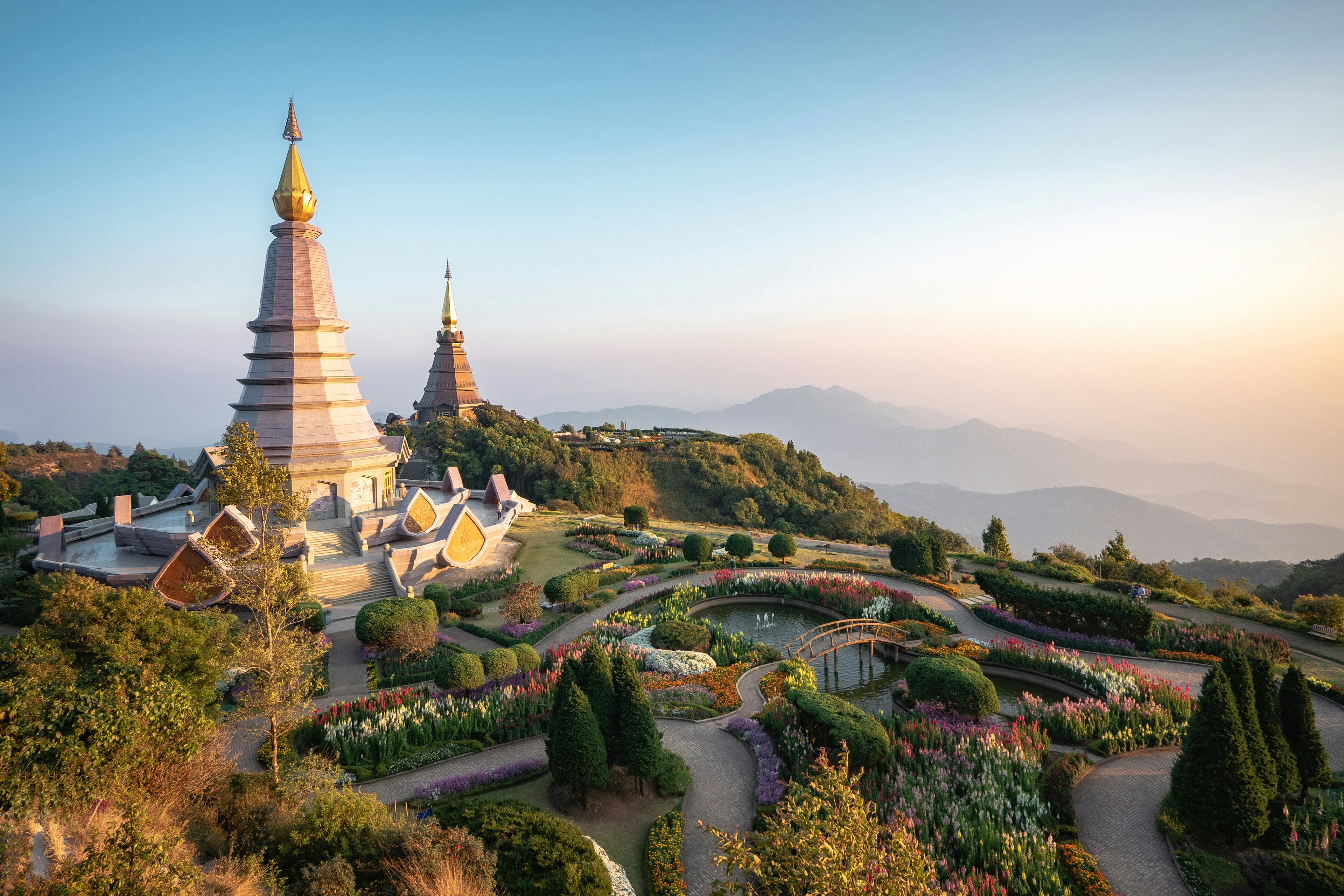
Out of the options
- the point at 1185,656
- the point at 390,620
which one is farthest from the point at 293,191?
the point at 1185,656

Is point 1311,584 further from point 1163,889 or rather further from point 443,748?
point 443,748

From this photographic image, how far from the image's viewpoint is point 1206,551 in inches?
5595

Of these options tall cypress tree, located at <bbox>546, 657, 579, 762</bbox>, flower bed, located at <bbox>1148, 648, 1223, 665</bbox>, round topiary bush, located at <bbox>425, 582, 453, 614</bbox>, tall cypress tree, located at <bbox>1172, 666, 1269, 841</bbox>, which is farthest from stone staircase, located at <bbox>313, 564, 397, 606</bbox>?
flower bed, located at <bbox>1148, 648, 1223, 665</bbox>

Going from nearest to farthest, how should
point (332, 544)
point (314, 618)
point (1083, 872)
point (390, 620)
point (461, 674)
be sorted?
point (1083, 872) < point (461, 674) < point (390, 620) < point (314, 618) < point (332, 544)

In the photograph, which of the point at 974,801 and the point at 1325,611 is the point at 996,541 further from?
the point at 974,801

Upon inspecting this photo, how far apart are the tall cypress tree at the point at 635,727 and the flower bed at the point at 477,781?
2410mm

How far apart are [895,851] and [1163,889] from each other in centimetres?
649

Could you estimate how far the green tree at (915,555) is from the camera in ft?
89.0

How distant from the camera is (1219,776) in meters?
10.2

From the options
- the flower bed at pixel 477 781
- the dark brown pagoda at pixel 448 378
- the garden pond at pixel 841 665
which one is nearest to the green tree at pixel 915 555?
the garden pond at pixel 841 665

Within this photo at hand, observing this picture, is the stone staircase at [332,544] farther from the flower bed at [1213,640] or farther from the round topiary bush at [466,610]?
the flower bed at [1213,640]

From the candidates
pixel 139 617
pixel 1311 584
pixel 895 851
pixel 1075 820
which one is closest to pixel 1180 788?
pixel 1075 820

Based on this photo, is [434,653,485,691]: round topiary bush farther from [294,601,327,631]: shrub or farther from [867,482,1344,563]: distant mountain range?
[867,482,1344,563]: distant mountain range

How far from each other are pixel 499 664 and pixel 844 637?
11.2 metres
